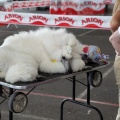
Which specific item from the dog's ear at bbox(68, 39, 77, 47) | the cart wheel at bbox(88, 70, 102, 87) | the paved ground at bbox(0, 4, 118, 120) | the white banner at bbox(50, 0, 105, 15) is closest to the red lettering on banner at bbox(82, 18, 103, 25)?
the paved ground at bbox(0, 4, 118, 120)

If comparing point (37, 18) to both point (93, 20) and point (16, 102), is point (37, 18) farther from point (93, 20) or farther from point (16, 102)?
point (16, 102)

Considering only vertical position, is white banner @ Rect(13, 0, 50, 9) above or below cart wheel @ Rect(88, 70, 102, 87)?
above

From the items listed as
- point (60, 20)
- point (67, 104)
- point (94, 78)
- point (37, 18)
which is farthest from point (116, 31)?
point (37, 18)

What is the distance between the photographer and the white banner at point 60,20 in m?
8.57

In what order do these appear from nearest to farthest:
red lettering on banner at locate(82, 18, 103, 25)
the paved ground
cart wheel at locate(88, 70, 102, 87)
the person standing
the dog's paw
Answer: the person standing → the dog's paw → cart wheel at locate(88, 70, 102, 87) → the paved ground → red lettering on banner at locate(82, 18, 103, 25)

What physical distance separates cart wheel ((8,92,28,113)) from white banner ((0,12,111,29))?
604 centimetres

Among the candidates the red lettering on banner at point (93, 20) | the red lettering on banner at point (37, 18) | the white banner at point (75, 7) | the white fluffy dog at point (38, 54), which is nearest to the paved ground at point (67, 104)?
the white fluffy dog at point (38, 54)

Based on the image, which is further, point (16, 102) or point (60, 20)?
point (60, 20)

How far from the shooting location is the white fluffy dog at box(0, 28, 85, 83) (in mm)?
2623

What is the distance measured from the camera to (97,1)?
51.3 feet

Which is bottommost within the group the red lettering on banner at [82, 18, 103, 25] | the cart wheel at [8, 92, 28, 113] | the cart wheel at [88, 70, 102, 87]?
the cart wheel at [8, 92, 28, 113]

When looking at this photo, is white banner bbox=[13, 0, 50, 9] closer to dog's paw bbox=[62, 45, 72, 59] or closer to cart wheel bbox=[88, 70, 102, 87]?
cart wheel bbox=[88, 70, 102, 87]

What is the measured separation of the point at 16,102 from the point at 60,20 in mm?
6714

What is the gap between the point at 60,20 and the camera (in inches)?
357
